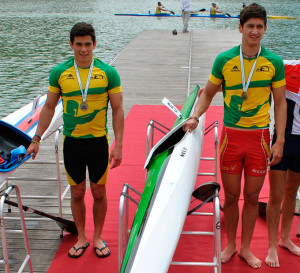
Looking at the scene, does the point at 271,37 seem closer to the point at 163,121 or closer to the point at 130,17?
the point at 130,17

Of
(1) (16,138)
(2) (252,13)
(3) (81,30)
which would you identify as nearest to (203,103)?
(2) (252,13)

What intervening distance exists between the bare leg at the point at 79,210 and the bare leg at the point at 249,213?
4.33ft

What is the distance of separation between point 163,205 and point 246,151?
0.77 meters

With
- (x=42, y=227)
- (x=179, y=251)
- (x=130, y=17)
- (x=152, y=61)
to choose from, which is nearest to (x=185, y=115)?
(x=179, y=251)

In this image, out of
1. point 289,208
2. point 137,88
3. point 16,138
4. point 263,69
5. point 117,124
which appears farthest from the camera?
point 137,88

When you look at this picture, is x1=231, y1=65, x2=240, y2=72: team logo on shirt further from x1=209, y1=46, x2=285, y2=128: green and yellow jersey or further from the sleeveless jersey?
the sleeveless jersey

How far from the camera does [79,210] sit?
3.65 meters

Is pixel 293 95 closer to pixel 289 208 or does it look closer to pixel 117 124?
pixel 289 208

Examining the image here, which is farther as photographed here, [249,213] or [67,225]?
[67,225]

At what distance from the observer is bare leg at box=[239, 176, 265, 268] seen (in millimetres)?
3289

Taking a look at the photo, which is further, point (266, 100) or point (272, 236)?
point (272, 236)

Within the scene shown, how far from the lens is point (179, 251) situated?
12.4ft

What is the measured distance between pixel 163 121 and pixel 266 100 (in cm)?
428

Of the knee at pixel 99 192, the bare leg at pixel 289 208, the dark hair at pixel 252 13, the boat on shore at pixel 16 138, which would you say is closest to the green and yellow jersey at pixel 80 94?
the knee at pixel 99 192
